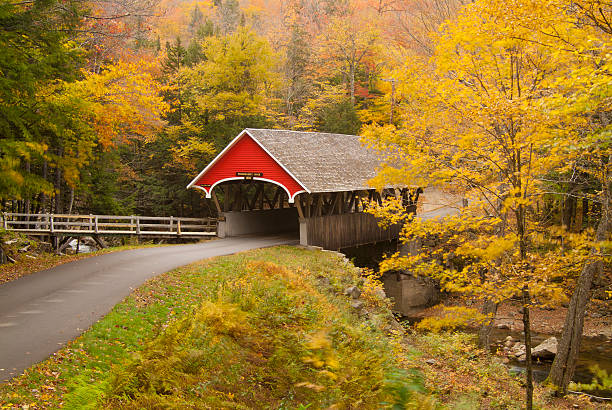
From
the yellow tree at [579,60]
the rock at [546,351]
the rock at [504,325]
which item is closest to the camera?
the yellow tree at [579,60]

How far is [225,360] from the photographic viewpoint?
666 centimetres

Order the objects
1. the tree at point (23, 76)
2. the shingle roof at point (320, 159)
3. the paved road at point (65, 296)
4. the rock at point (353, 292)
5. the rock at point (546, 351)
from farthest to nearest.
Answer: the shingle roof at point (320, 159) < the rock at point (546, 351) < the rock at point (353, 292) < the tree at point (23, 76) < the paved road at point (65, 296)

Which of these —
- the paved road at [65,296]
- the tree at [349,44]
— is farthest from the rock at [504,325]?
the tree at [349,44]

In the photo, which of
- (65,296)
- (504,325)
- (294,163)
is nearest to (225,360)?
(65,296)

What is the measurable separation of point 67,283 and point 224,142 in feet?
60.3

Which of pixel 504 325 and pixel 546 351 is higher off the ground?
pixel 546 351

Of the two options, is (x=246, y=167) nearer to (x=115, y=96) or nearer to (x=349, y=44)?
(x=115, y=96)

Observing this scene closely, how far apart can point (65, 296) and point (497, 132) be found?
33.7 ft

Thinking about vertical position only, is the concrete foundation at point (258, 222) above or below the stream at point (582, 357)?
above

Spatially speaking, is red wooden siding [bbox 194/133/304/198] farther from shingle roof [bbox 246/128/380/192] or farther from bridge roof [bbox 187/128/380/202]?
shingle roof [bbox 246/128/380/192]

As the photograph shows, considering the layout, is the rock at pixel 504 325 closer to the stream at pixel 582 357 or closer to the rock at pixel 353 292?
the stream at pixel 582 357

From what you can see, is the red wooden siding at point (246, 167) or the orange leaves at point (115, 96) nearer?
the orange leaves at point (115, 96)

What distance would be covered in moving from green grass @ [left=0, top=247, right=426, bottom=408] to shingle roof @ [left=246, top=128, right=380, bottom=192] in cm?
937

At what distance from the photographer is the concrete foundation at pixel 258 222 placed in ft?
77.1
